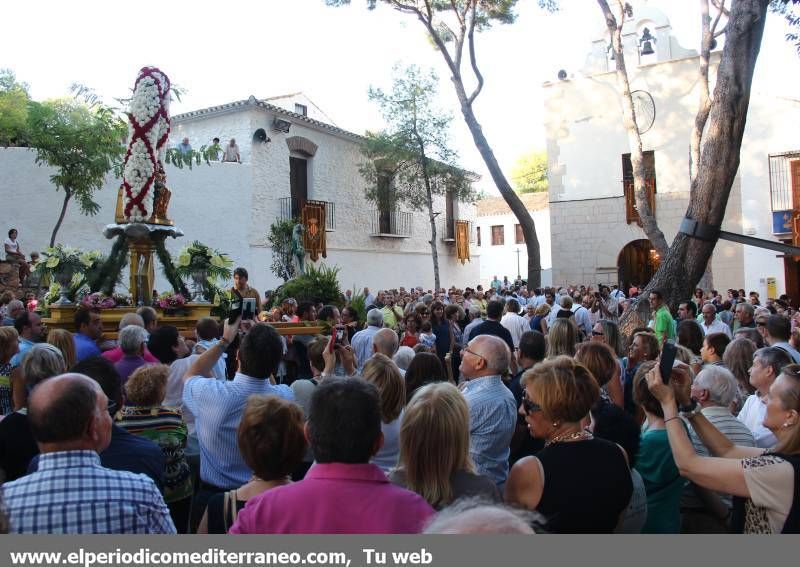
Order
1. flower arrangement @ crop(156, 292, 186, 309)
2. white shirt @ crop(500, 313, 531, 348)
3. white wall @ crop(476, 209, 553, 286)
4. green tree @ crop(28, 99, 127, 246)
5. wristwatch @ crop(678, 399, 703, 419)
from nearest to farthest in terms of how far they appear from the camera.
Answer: wristwatch @ crop(678, 399, 703, 419), flower arrangement @ crop(156, 292, 186, 309), white shirt @ crop(500, 313, 531, 348), green tree @ crop(28, 99, 127, 246), white wall @ crop(476, 209, 553, 286)

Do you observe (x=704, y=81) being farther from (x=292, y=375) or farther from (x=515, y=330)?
(x=292, y=375)

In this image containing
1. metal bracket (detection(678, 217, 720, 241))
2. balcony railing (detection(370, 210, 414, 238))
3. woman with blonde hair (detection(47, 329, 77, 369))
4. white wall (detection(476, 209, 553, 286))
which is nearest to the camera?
woman with blonde hair (detection(47, 329, 77, 369))

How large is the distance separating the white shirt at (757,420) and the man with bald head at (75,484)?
117 inches

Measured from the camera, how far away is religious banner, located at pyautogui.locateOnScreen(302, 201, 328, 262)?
2027 cm

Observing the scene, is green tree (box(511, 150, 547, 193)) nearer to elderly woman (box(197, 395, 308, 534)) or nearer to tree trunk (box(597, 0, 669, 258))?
tree trunk (box(597, 0, 669, 258))

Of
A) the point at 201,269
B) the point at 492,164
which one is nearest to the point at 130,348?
the point at 201,269

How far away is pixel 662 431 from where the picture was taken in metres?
3.11

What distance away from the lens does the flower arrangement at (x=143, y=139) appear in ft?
27.7

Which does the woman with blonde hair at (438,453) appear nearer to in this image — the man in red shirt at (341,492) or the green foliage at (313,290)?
the man in red shirt at (341,492)

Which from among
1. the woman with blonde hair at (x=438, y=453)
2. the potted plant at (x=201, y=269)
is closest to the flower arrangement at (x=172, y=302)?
the potted plant at (x=201, y=269)

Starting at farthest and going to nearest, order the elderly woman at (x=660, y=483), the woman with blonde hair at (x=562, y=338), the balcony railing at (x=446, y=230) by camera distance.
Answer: the balcony railing at (x=446, y=230), the woman with blonde hair at (x=562, y=338), the elderly woman at (x=660, y=483)

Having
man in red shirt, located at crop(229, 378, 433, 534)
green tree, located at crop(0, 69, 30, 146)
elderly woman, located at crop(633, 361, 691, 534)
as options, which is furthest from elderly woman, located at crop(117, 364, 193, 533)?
green tree, located at crop(0, 69, 30, 146)

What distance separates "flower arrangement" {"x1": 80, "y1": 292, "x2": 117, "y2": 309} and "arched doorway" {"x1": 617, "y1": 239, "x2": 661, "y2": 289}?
18348 mm

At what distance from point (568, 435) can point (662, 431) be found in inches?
29.7
